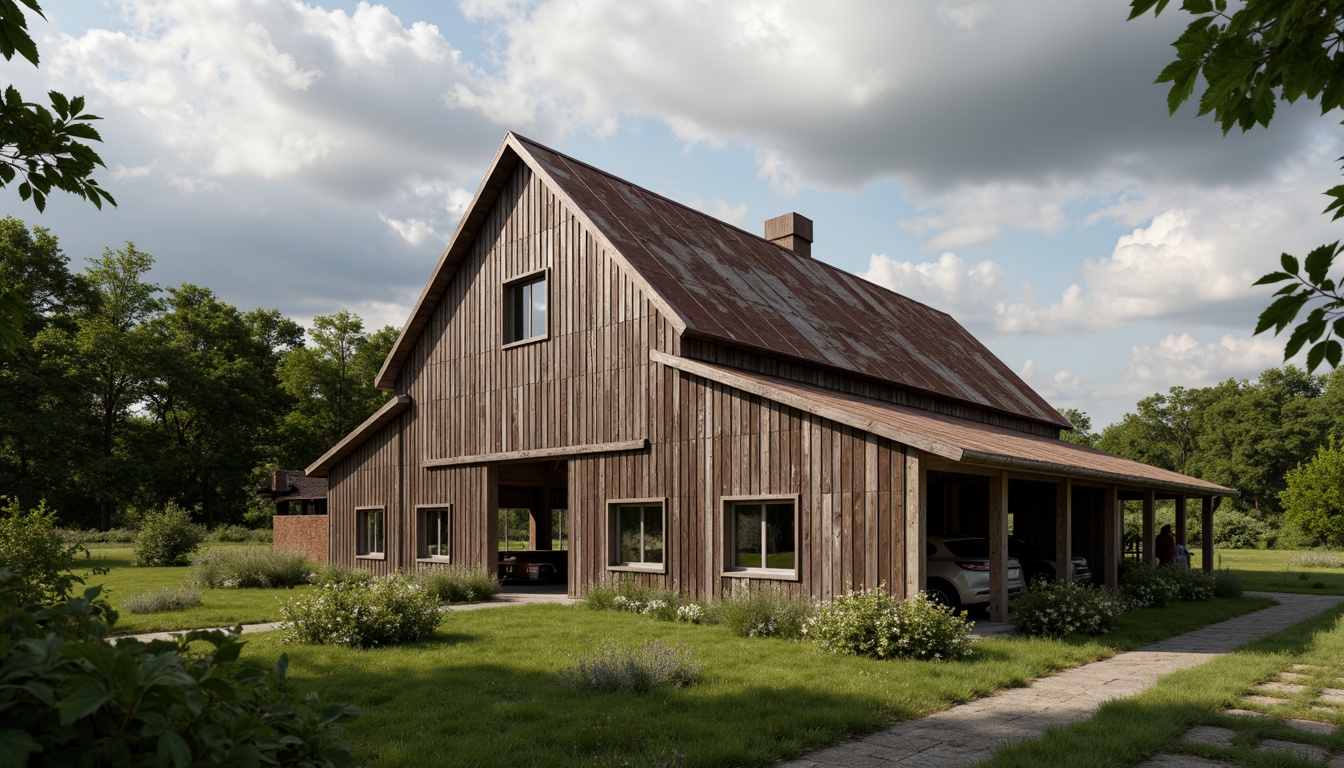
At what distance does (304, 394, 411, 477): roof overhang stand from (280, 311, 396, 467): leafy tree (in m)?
31.5

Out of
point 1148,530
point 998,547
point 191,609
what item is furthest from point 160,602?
point 1148,530

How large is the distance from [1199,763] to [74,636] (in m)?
7.39

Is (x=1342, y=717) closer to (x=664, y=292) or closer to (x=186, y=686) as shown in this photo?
(x=186, y=686)

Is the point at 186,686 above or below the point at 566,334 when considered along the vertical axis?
below

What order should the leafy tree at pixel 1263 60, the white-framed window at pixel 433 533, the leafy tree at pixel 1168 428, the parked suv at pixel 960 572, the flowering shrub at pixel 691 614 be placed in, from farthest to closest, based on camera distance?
the leafy tree at pixel 1168 428
the white-framed window at pixel 433 533
the parked suv at pixel 960 572
the flowering shrub at pixel 691 614
the leafy tree at pixel 1263 60

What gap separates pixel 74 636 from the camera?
2.60 meters

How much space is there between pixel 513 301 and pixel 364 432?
20.1 feet

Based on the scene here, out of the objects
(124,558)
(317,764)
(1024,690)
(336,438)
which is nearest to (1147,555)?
(1024,690)

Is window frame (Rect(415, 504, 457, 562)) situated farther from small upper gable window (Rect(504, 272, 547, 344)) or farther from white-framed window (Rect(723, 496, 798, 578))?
white-framed window (Rect(723, 496, 798, 578))

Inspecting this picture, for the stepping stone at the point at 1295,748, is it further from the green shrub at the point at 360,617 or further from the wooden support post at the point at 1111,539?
the wooden support post at the point at 1111,539

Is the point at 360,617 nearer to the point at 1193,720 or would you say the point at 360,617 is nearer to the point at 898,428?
the point at 898,428

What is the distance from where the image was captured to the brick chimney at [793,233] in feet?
86.1

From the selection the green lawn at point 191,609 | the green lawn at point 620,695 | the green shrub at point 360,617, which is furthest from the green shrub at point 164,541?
the green shrub at point 360,617

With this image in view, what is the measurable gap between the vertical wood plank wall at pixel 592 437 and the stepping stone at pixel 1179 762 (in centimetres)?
552
